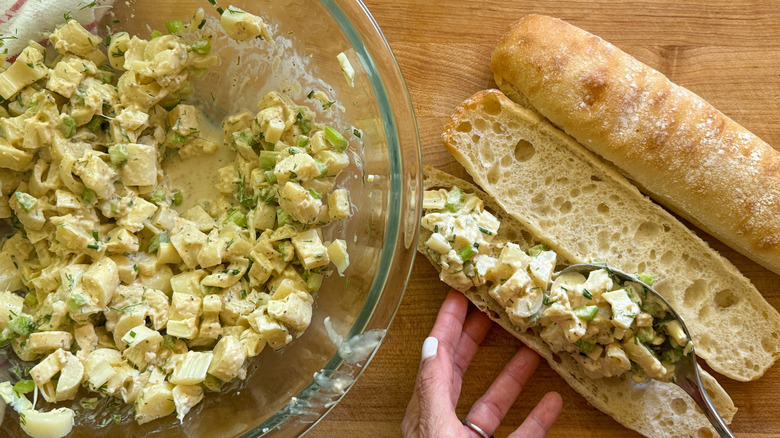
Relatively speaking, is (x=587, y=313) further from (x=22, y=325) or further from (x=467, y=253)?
(x=22, y=325)

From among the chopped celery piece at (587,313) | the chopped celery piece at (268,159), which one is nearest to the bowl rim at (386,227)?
the chopped celery piece at (268,159)

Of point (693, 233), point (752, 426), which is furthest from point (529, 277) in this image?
point (752, 426)

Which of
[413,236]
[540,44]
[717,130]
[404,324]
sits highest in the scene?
[540,44]

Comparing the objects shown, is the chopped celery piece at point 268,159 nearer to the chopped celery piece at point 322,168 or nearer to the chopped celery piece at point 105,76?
the chopped celery piece at point 322,168

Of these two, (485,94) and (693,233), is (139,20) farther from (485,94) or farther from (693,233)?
(693,233)

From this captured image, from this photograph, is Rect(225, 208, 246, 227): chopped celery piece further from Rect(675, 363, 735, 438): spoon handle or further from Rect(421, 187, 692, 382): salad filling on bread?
Rect(675, 363, 735, 438): spoon handle

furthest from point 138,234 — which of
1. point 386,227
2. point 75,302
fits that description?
point 386,227

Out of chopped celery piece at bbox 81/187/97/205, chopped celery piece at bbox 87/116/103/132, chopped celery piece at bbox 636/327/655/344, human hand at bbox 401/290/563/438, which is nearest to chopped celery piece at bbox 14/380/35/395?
chopped celery piece at bbox 81/187/97/205
